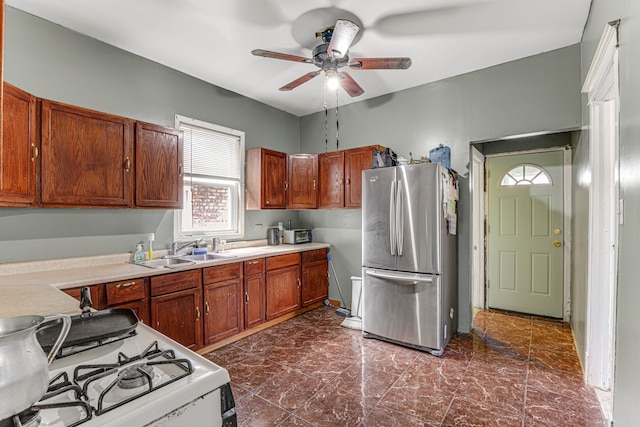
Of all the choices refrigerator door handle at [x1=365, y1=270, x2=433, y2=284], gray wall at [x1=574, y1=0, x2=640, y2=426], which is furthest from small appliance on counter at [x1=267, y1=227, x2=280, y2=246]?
gray wall at [x1=574, y1=0, x2=640, y2=426]

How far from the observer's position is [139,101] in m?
3.06

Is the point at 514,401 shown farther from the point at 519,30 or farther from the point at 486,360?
the point at 519,30

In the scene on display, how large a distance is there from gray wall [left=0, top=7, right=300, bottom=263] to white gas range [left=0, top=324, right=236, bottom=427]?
206cm

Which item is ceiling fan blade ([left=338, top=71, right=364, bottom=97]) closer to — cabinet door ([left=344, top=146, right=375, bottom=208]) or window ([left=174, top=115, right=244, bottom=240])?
cabinet door ([left=344, top=146, right=375, bottom=208])

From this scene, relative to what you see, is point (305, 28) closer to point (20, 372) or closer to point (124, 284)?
point (124, 284)

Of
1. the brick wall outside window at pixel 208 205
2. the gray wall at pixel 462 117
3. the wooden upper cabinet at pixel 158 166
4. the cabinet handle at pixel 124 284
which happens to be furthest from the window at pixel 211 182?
the gray wall at pixel 462 117

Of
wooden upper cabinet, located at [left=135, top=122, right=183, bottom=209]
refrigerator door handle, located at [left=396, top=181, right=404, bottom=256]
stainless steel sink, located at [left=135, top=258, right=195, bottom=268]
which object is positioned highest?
wooden upper cabinet, located at [left=135, top=122, right=183, bottom=209]

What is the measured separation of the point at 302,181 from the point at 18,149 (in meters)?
2.92

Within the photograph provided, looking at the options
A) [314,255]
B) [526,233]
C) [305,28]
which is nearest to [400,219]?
[314,255]

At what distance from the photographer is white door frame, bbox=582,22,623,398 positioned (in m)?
2.20

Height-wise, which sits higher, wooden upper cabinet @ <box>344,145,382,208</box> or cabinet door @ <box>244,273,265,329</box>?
wooden upper cabinet @ <box>344,145,382,208</box>

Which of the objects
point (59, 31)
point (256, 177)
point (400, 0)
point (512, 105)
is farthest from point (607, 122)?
point (59, 31)

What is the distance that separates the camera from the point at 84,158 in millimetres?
2441

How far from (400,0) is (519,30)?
1191 millimetres
